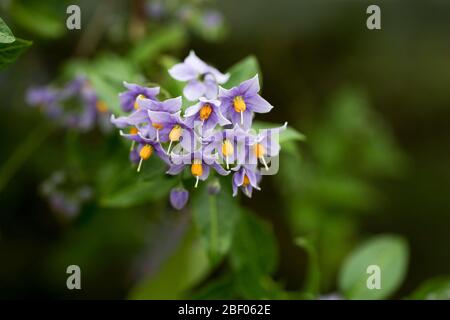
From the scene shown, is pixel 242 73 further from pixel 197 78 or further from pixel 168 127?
pixel 168 127

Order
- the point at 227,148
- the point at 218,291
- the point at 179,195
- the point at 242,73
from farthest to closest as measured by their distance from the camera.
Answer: the point at 218,291
the point at 242,73
the point at 179,195
the point at 227,148

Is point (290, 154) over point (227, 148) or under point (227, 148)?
under

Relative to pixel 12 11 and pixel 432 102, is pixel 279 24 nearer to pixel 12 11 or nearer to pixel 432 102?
pixel 432 102

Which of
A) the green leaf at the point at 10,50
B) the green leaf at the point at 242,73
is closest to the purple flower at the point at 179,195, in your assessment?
the green leaf at the point at 242,73

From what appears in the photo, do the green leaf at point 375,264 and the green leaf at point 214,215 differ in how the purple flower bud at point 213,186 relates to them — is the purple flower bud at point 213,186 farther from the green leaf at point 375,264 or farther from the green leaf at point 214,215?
the green leaf at point 375,264

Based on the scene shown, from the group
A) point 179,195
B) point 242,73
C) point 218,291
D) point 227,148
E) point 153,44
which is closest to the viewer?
point 227,148

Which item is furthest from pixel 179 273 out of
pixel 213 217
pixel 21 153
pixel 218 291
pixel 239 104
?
pixel 239 104
